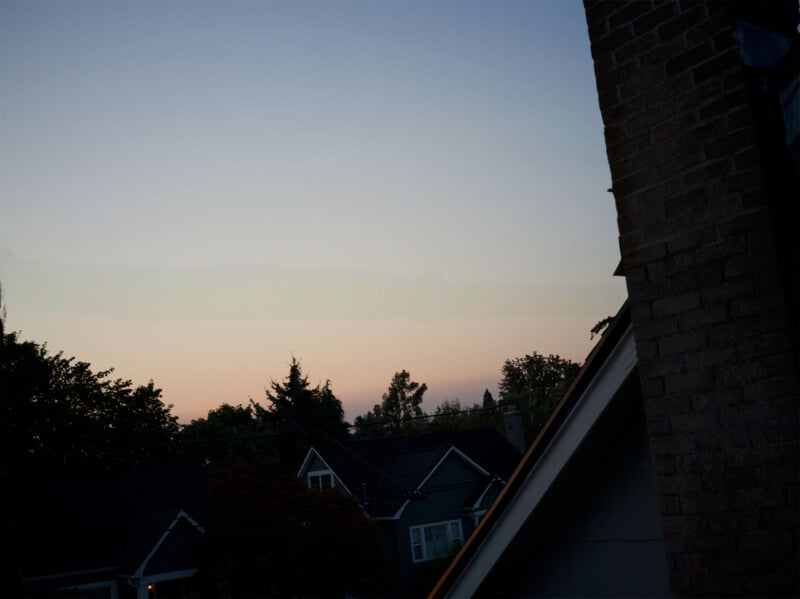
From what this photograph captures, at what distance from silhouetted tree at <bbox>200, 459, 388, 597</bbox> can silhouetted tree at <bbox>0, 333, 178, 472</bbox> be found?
75.6ft

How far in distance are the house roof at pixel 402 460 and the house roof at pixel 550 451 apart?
955 inches

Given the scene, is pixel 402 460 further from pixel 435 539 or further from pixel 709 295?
pixel 709 295

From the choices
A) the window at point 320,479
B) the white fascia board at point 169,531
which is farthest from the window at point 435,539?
the white fascia board at point 169,531

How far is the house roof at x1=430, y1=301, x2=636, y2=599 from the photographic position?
3287 mm

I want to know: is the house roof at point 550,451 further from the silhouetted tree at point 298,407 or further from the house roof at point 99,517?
the silhouetted tree at point 298,407

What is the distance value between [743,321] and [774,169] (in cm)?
58

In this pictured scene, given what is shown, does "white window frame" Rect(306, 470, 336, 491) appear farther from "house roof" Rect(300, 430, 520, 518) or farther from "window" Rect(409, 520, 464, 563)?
"window" Rect(409, 520, 464, 563)

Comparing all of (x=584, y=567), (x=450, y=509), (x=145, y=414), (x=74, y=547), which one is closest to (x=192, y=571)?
(x=74, y=547)

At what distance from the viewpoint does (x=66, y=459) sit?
158ft

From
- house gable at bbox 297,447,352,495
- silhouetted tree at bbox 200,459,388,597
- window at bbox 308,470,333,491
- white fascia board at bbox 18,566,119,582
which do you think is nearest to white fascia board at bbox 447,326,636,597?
silhouetted tree at bbox 200,459,388,597

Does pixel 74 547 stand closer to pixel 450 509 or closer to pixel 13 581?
pixel 450 509

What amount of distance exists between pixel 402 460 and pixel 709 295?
28.9 meters

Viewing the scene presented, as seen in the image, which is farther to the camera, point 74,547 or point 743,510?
point 74,547

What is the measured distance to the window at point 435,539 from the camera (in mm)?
28047
